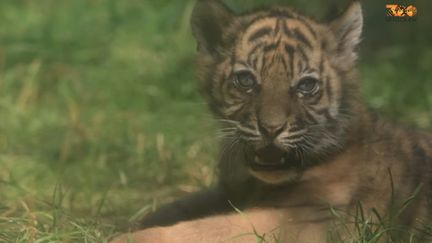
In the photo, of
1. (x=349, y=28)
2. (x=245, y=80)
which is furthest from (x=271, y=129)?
(x=349, y=28)

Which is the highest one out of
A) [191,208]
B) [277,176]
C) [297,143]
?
[297,143]

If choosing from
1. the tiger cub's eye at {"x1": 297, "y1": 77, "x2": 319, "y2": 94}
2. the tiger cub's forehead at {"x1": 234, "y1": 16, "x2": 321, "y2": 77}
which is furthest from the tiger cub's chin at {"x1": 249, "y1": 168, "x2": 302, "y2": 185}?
the tiger cub's forehead at {"x1": 234, "y1": 16, "x2": 321, "y2": 77}

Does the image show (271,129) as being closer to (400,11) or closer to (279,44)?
(279,44)

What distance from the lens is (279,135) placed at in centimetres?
555

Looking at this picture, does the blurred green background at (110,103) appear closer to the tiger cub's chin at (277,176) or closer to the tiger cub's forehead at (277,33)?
the tiger cub's forehead at (277,33)

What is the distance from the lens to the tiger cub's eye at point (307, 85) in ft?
19.0

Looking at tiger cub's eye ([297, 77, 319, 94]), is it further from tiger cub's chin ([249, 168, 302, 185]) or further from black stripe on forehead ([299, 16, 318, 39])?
tiger cub's chin ([249, 168, 302, 185])

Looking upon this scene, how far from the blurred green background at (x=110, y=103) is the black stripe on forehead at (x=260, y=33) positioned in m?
0.55

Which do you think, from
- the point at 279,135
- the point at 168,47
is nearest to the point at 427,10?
the point at 168,47

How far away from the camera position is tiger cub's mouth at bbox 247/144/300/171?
5680 millimetres

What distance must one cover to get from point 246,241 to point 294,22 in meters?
1.43

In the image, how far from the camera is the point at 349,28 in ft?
20.4

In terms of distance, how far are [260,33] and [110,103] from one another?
11.7 ft

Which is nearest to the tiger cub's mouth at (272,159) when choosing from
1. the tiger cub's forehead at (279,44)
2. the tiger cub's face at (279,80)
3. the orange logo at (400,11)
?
the tiger cub's face at (279,80)
